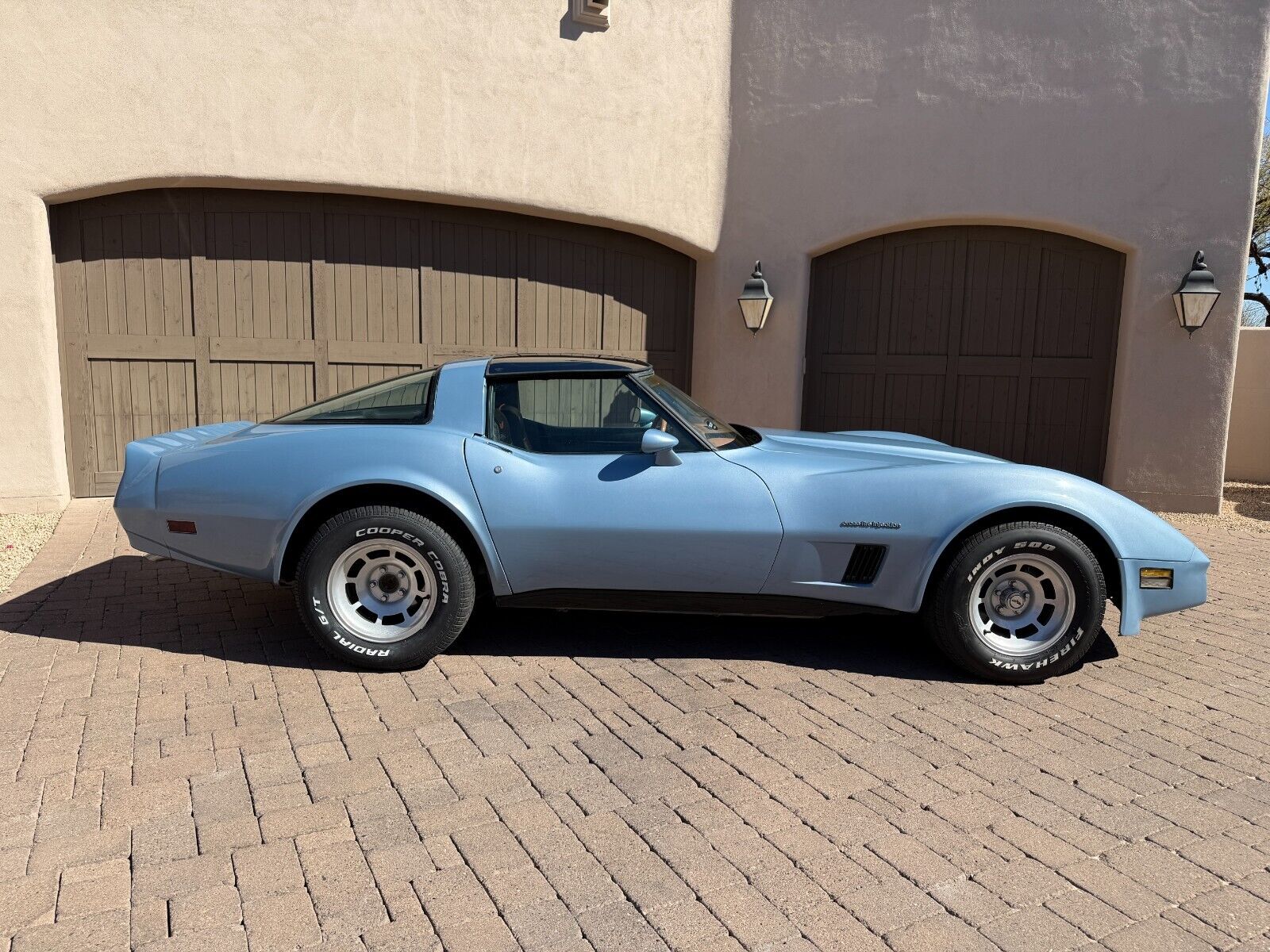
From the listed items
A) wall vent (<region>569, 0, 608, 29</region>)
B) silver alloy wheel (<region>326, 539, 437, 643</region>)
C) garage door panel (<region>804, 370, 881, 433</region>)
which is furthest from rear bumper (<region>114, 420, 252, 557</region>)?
garage door panel (<region>804, 370, 881, 433</region>)

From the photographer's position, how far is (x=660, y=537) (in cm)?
384

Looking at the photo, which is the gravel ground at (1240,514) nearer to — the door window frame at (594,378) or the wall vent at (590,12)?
the door window frame at (594,378)

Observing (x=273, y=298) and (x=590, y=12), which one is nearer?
(x=273, y=298)

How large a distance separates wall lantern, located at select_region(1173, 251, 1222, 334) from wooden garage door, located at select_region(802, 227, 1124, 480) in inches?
25.8

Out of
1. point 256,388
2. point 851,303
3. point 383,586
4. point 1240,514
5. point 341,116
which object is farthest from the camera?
point 851,303

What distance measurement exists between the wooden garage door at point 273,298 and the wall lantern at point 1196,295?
214 inches

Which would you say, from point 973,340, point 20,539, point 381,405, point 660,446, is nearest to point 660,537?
point 660,446

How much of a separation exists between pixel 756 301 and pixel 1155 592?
18.2ft

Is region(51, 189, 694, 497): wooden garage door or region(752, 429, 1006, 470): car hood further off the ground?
region(51, 189, 694, 497): wooden garage door

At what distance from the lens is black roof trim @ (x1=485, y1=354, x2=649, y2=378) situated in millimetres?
4176

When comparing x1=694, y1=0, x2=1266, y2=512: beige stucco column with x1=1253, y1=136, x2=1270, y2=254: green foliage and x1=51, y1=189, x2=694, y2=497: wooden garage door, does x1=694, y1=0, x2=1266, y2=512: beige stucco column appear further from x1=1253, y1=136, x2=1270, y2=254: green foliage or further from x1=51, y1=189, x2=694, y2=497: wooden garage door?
x1=1253, y1=136, x2=1270, y2=254: green foliage

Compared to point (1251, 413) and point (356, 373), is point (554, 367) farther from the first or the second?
point (1251, 413)

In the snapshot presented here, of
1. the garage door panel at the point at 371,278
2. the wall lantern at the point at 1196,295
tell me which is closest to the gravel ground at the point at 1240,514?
the wall lantern at the point at 1196,295

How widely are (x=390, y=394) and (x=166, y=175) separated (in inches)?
175
